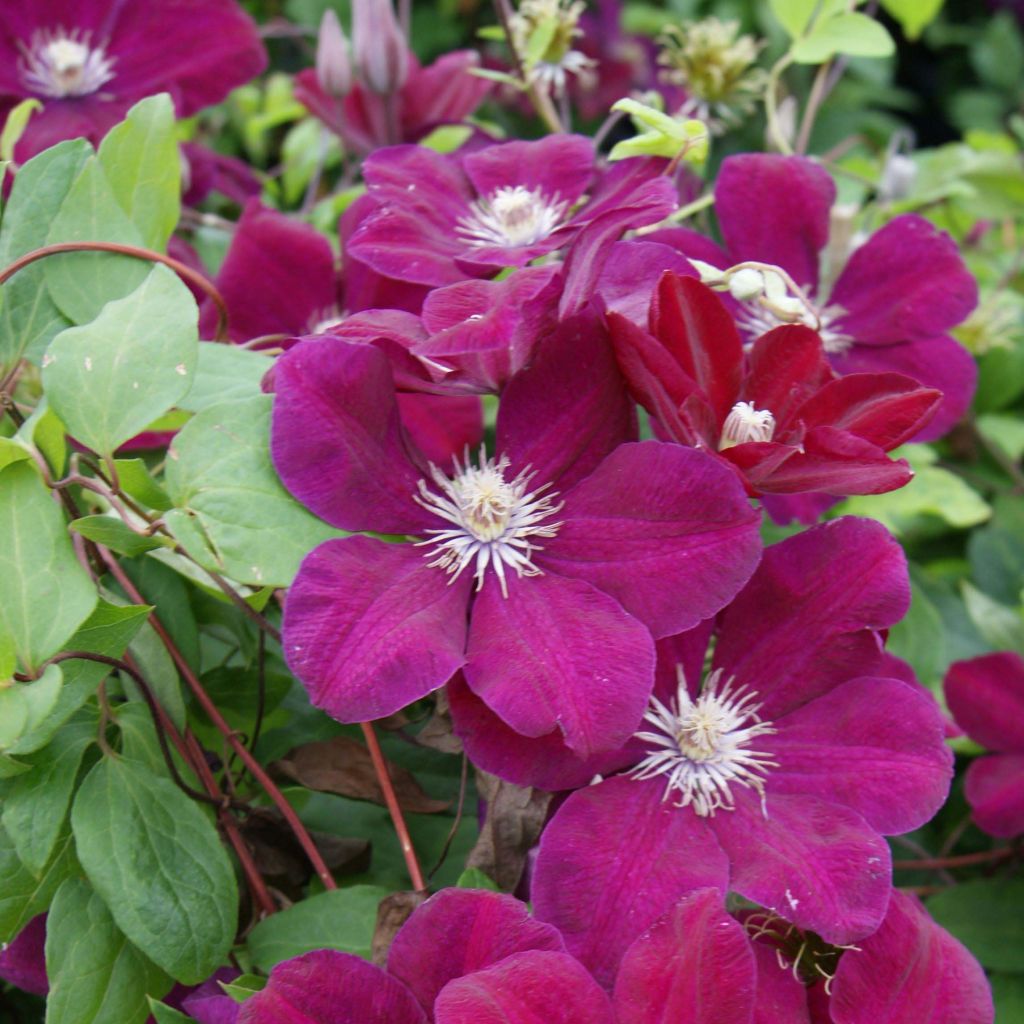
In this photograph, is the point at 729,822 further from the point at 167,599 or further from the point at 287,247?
the point at 287,247

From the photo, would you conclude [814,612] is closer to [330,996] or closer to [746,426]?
[746,426]

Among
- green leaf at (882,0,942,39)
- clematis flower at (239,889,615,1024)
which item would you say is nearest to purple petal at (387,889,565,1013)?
clematis flower at (239,889,615,1024)

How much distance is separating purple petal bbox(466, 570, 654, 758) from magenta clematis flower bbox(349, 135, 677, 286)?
14 centimetres

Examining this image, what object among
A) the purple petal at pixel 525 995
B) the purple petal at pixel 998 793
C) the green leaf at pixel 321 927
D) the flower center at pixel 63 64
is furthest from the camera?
the flower center at pixel 63 64

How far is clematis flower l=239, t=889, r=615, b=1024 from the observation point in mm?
395

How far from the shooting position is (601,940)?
43 cm

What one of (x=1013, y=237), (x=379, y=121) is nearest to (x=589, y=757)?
(x=379, y=121)

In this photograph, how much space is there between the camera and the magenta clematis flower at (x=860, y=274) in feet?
2.07

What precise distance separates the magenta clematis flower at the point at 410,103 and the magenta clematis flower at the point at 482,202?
234mm

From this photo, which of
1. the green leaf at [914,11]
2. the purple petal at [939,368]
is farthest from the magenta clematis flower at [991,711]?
the green leaf at [914,11]

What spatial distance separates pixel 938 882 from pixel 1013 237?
2.24 feet

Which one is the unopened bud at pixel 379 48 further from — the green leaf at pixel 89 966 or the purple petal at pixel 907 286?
the green leaf at pixel 89 966

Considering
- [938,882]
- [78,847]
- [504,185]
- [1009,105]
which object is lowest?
[1009,105]

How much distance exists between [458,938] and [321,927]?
99 mm
